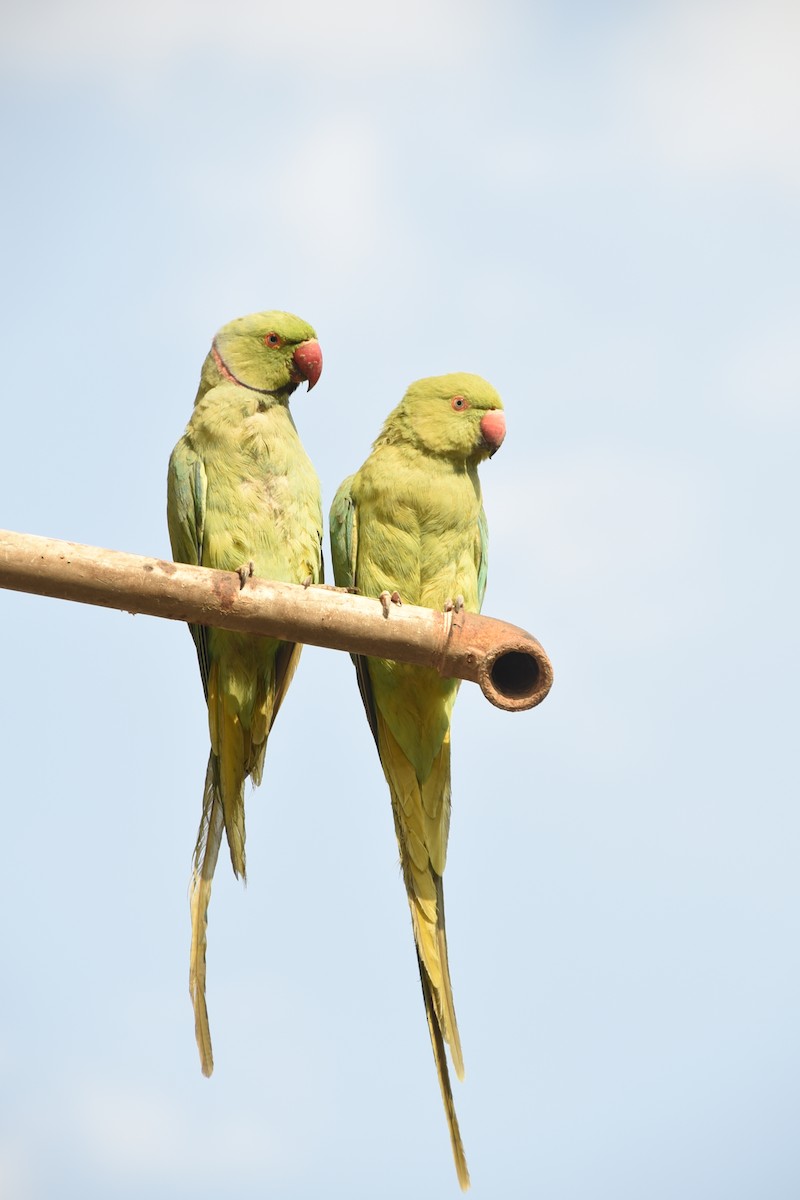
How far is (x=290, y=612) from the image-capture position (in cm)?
477

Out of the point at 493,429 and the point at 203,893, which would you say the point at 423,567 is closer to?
the point at 493,429

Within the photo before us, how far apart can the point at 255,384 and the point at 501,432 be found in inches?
45.2

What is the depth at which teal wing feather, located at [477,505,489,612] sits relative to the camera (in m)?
6.20

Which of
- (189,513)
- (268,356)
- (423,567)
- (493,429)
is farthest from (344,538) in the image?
(268,356)

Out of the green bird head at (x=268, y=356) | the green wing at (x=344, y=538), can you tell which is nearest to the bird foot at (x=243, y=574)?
the green wing at (x=344, y=538)

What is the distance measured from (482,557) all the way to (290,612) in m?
1.65

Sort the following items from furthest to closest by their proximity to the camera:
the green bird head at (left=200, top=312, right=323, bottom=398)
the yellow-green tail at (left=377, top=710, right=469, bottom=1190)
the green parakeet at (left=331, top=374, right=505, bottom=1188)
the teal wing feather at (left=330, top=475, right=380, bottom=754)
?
the green bird head at (left=200, top=312, right=323, bottom=398)
the teal wing feather at (left=330, top=475, right=380, bottom=754)
the green parakeet at (left=331, top=374, right=505, bottom=1188)
the yellow-green tail at (left=377, top=710, right=469, bottom=1190)

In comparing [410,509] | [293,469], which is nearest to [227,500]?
[293,469]

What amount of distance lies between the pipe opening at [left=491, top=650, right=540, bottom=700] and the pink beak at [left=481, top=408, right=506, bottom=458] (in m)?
1.52

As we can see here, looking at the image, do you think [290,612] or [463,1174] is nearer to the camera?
[290,612]

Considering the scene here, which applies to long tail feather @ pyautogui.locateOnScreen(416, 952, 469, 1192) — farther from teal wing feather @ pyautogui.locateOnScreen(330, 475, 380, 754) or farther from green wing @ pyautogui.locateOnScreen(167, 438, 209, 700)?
green wing @ pyautogui.locateOnScreen(167, 438, 209, 700)

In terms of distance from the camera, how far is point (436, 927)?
591 centimetres

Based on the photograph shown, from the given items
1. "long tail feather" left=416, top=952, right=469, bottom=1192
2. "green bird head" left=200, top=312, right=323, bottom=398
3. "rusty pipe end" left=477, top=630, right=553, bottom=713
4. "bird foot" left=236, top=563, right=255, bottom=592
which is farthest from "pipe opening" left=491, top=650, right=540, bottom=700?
"green bird head" left=200, top=312, right=323, bottom=398

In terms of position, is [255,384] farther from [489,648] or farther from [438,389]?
[489,648]
